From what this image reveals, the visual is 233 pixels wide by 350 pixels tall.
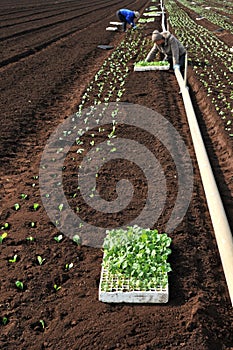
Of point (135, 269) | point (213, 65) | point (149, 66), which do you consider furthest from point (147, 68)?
point (135, 269)

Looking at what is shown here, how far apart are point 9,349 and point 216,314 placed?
178 cm

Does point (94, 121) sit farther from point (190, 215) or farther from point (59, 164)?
point (190, 215)

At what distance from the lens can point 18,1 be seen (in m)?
35.7

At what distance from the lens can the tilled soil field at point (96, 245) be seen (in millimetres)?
3170

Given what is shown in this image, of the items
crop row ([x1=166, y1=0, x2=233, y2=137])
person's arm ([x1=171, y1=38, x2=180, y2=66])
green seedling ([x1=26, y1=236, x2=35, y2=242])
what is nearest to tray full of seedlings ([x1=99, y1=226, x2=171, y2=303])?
green seedling ([x1=26, y1=236, x2=35, y2=242])

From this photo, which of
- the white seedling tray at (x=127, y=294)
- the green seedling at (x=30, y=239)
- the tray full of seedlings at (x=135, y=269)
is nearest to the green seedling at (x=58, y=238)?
the green seedling at (x=30, y=239)

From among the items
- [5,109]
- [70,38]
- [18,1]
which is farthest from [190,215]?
[18,1]

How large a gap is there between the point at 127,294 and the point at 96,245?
89 cm

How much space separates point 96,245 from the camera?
414 centimetres

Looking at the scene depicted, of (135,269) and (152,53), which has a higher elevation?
(152,53)

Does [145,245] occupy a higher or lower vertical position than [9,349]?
higher

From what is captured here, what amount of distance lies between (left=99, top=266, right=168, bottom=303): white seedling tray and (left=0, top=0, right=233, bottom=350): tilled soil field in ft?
0.22

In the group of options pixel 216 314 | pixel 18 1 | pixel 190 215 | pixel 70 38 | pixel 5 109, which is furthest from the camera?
pixel 18 1

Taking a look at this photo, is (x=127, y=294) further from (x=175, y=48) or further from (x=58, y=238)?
(x=175, y=48)
